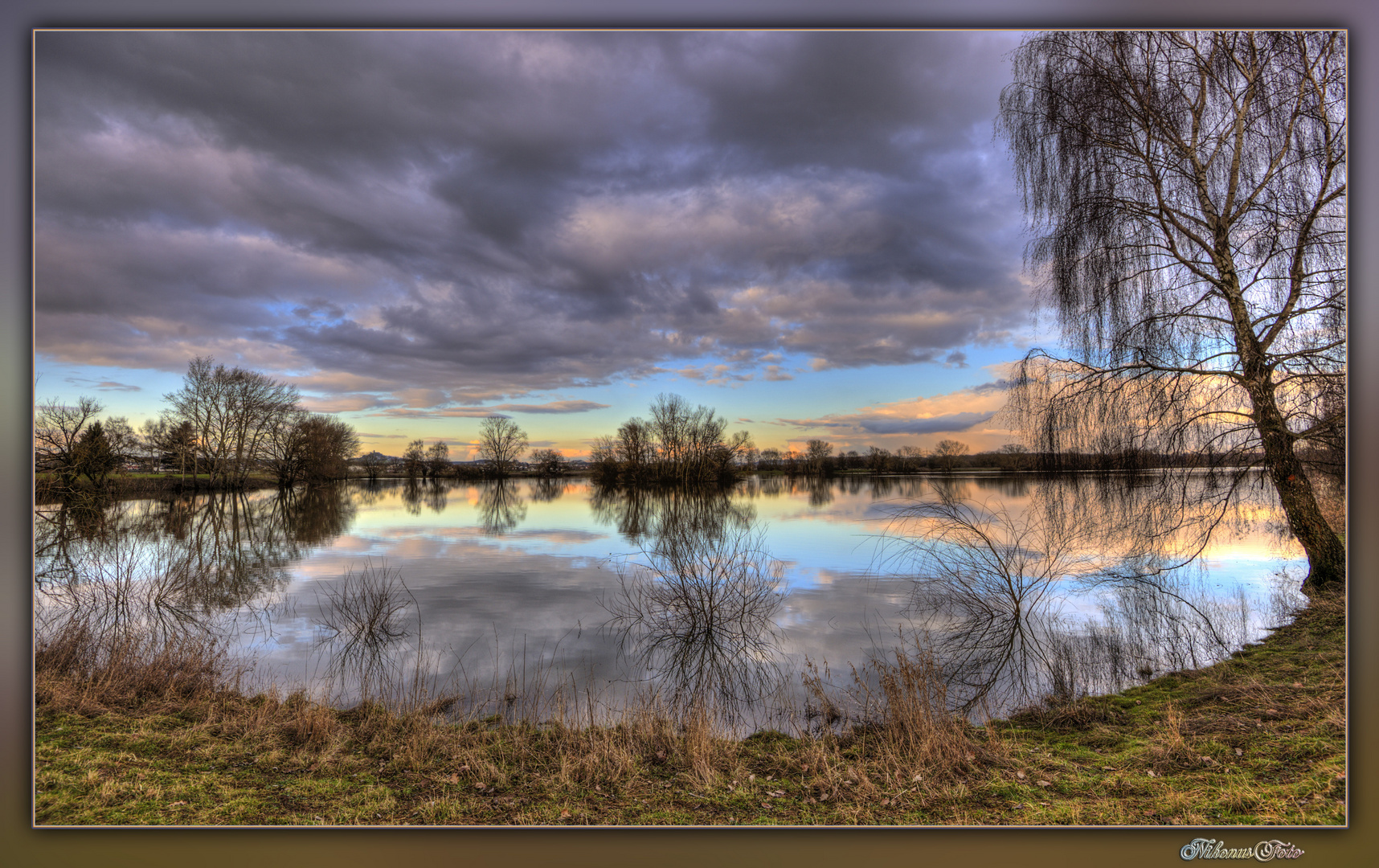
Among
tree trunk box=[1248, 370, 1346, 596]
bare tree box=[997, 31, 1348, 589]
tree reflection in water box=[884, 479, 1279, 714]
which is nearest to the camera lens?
bare tree box=[997, 31, 1348, 589]

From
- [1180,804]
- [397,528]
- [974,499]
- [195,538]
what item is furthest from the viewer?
[397,528]

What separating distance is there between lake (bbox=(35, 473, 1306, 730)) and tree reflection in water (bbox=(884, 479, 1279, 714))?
0.08ft

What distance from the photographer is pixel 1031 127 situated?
235 inches

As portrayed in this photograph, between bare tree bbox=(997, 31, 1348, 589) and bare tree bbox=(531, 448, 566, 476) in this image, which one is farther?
bare tree bbox=(531, 448, 566, 476)

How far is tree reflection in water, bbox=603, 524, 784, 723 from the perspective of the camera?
6.01 meters

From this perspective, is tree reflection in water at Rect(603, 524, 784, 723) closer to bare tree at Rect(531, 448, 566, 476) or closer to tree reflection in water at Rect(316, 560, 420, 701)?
tree reflection in water at Rect(316, 560, 420, 701)

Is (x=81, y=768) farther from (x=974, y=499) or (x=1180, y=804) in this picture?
(x=974, y=499)

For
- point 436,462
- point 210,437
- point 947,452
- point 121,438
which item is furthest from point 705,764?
point 436,462

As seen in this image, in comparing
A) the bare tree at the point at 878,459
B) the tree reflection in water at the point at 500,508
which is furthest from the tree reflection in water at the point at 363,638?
the tree reflection in water at the point at 500,508

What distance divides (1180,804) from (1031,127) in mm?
6350

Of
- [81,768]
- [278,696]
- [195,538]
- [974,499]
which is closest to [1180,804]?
[974,499]

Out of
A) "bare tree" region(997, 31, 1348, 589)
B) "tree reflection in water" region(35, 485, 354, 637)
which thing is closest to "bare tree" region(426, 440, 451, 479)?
"tree reflection in water" region(35, 485, 354, 637)

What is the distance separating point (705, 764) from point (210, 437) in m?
14.6

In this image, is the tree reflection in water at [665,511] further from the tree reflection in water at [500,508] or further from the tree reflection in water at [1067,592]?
the tree reflection in water at [500,508]
